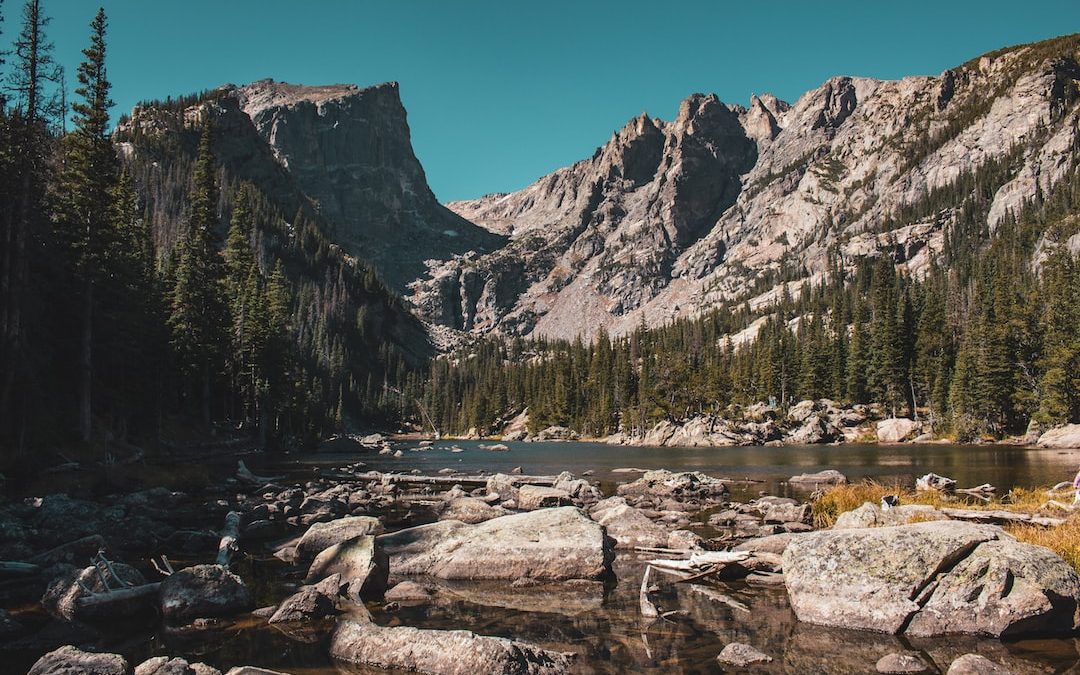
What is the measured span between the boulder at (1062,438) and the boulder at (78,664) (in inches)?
2864

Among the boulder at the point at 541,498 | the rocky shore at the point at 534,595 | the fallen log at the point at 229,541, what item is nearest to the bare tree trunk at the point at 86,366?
the rocky shore at the point at 534,595

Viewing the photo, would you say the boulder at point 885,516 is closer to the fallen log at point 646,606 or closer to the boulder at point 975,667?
the fallen log at point 646,606

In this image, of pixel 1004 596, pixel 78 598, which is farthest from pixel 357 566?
pixel 1004 596

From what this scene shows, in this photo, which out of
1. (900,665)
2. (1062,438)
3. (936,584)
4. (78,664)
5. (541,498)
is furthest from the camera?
(1062,438)

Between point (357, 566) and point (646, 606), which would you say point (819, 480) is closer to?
point (646, 606)

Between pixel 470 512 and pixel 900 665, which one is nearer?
pixel 900 665

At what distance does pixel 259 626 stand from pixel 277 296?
82.7 meters

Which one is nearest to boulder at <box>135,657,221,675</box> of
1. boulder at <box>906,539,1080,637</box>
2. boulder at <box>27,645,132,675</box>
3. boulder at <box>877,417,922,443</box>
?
boulder at <box>27,645,132,675</box>

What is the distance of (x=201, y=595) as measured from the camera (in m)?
12.2

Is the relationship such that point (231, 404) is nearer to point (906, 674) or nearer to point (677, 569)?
point (677, 569)

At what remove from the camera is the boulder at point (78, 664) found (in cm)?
837

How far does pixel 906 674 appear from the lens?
29.1 feet

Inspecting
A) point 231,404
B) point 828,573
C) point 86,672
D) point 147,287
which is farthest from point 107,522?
point 231,404

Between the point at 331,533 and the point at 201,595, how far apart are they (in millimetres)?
5521
